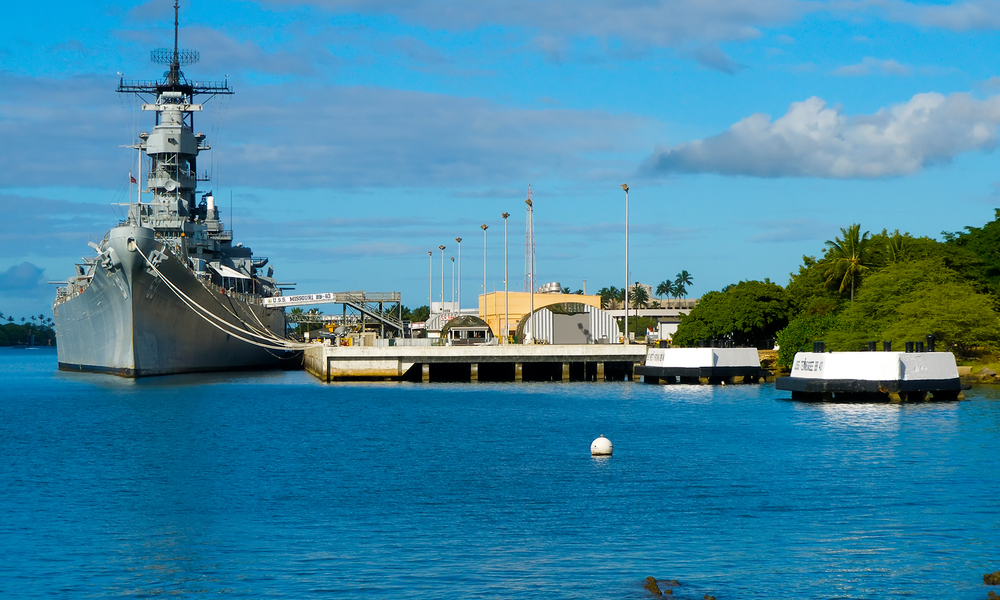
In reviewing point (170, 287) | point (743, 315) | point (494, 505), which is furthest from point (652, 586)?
point (743, 315)

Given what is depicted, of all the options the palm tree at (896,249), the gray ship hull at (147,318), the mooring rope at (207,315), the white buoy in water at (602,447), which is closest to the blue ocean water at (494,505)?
the white buoy in water at (602,447)

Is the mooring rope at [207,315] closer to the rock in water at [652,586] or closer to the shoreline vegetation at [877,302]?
the shoreline vegetation at [877,302]

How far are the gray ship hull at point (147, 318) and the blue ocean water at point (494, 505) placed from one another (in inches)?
819

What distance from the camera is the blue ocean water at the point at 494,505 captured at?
65.7 feet

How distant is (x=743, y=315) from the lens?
332ft

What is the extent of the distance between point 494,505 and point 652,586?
898 centimetres

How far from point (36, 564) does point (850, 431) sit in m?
34.8

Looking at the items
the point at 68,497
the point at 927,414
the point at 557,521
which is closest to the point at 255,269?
the point at 927,414

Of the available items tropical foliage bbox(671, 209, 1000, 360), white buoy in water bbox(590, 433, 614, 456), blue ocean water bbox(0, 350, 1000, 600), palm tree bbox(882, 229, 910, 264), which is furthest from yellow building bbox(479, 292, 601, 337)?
white buoy in water bbox(590, 433, 614, 456)

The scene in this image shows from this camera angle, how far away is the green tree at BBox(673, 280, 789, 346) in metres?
101

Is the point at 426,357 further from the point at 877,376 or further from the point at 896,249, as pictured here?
the point at 896,249

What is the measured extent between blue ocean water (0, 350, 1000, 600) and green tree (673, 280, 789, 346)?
49058mm

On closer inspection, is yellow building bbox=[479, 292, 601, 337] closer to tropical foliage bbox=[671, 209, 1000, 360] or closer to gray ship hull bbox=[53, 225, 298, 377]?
tropical foliage bbox=[671, 209, 1000, 360]

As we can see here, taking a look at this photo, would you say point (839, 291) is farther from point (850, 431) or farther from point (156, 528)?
point (156, 528)
